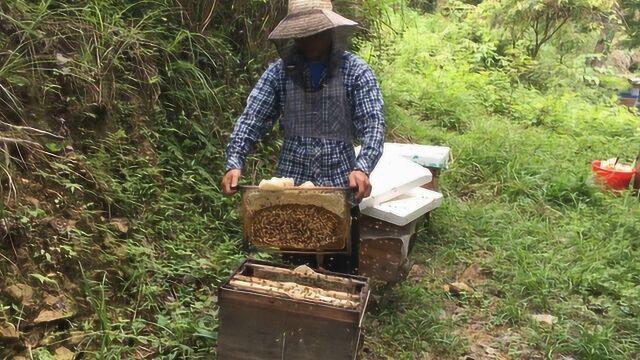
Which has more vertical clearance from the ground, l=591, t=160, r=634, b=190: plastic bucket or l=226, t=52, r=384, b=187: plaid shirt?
l=226, t=52, r=384, b=187: plaid shirt

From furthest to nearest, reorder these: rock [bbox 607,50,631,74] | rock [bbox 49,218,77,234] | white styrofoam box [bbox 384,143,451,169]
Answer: rock [bbox 607,50,631,74]
white styrofoam box [bbox 384,143,451,169]
rock [bbox 49,218,77,234]

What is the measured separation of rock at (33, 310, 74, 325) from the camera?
2.53 m

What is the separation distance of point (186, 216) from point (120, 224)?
0.59 m

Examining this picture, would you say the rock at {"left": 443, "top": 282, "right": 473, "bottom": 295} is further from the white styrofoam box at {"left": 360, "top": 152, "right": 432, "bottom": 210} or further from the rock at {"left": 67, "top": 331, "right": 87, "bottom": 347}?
the rock at {"left": 67, "top": 331, "right": 87, "bottom": 347}

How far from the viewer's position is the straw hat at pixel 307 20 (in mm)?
2541

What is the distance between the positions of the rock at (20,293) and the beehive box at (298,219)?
101 cm

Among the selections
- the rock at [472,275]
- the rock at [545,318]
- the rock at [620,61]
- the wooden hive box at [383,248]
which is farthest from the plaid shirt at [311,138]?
the rock at [620,61]

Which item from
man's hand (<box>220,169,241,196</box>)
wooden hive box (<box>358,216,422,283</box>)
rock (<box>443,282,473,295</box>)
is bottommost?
rock (<box>443,282,473,295</box>)

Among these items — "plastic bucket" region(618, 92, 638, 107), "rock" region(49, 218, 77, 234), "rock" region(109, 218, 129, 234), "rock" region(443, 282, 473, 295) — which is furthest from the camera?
"plastic bucket" region(618, 92, 638, 107)

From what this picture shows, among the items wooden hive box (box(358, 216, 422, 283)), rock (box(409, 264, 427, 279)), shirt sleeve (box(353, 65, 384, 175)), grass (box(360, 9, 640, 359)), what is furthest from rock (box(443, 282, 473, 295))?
shirt sleeve (box(353, 65, 384, 175))

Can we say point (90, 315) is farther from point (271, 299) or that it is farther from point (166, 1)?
point (166, 1)

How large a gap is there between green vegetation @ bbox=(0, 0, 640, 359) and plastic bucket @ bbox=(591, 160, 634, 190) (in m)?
0.20

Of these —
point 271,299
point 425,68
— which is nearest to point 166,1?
point 271,299

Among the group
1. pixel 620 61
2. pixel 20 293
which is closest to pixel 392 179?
pixel 20 293
